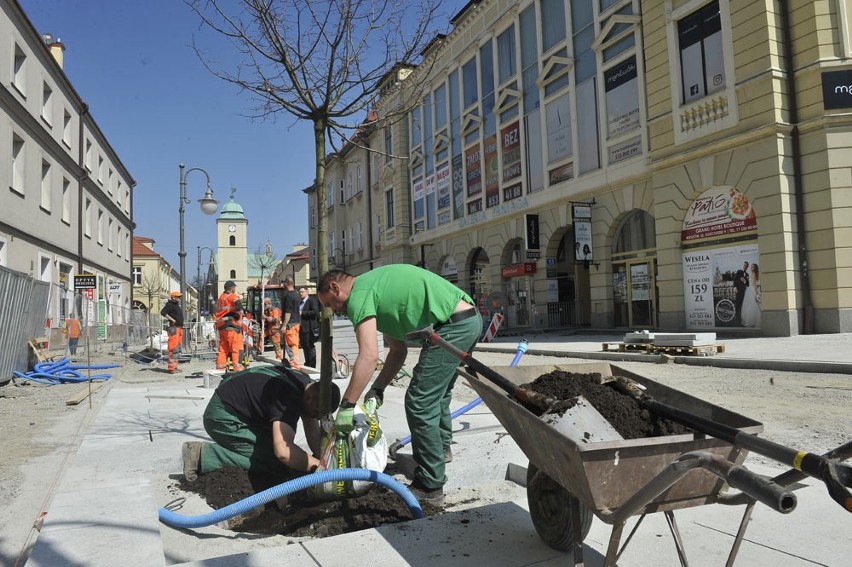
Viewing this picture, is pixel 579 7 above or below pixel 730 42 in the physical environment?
above

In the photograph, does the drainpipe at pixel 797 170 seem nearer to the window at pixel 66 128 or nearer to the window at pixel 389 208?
the window at pixel 389 208

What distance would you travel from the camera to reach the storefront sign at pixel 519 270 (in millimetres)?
23234

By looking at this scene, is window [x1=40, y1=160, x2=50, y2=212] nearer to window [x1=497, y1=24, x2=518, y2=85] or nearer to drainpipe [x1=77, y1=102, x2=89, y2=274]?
drainpipe [x1=77, y1=102, x2=89, y2=274]

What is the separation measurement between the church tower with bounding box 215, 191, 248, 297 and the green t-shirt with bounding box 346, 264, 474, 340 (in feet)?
311

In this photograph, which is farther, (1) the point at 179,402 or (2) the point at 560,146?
(2) the point at 560,146

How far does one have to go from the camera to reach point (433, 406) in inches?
137

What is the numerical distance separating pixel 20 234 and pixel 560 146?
59.5ft

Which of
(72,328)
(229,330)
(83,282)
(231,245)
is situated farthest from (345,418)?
(231,245)

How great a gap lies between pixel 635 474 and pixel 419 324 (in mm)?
1803

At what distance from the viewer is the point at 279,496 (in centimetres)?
301

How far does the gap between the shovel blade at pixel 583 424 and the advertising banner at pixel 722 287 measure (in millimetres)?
14216

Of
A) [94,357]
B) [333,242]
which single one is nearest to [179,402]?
[94,357]

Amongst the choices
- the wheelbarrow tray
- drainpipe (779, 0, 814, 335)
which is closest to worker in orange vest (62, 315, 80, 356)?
the wheelbarrow tray

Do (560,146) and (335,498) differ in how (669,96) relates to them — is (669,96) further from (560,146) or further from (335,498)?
(335,498)
